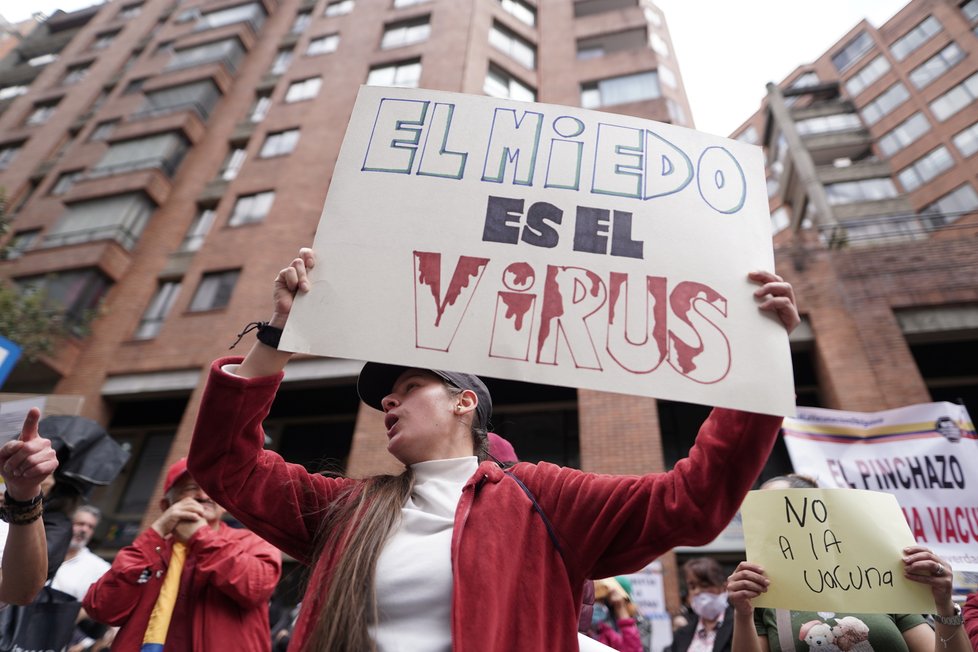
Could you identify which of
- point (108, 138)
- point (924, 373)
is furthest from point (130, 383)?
point (924, 373)

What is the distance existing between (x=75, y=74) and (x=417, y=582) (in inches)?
1287

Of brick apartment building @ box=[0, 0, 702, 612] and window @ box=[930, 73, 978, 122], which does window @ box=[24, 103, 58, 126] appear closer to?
brick apartment building @ box=[0, 0, 702, 612]

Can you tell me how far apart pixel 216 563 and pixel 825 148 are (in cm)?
3056

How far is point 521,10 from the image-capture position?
19938 millimetres

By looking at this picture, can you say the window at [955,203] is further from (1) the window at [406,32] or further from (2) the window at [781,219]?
(1) the window at [406,32]

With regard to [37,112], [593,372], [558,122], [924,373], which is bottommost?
[593,372]

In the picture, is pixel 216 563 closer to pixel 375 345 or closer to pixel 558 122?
pixel 375 345

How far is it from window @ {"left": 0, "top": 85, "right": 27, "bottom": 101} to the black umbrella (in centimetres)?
3189

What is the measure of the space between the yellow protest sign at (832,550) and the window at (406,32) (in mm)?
18988

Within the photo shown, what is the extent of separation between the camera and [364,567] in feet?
4.48

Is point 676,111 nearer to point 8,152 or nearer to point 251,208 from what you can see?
point 251,208

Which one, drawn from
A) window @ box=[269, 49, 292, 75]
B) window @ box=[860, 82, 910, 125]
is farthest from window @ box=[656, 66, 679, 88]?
window @ box=[860, 82, 910, 125]

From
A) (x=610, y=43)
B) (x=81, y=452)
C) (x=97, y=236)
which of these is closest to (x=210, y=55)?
(x=97, y=236)

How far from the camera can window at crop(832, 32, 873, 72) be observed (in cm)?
3272
